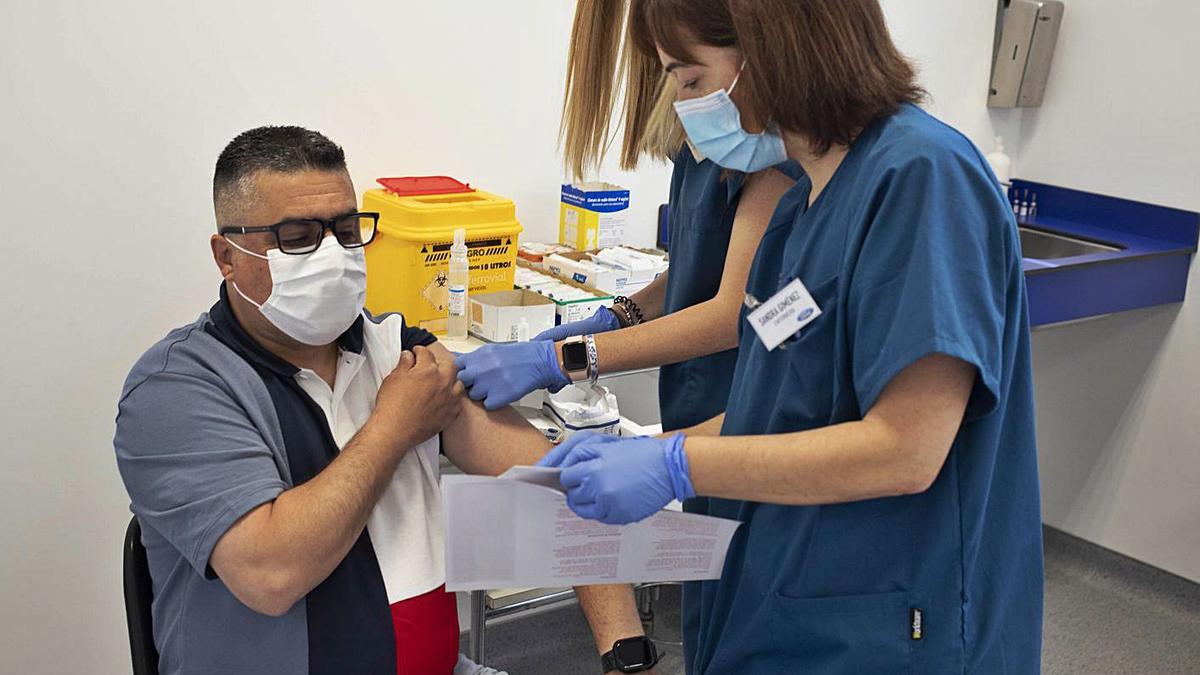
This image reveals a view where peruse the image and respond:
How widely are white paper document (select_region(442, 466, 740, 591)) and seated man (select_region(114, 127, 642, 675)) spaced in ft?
0.74

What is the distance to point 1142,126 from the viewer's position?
317 centimetres

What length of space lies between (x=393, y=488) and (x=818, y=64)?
85 centimetres

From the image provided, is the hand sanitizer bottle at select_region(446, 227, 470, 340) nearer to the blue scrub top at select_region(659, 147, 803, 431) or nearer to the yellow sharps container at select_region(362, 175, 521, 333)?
the yellow sharps container at select_region(362, 175, 521, 333)

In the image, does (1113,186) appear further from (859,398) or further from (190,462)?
(190,462)

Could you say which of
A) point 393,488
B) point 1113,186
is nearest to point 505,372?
point 393,488

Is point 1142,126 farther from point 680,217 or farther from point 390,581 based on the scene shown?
point 390,581

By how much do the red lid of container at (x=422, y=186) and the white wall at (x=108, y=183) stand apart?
0.09 m

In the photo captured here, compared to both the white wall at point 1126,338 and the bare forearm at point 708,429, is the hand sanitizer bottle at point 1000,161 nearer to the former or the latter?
the white wall at point 1126,338

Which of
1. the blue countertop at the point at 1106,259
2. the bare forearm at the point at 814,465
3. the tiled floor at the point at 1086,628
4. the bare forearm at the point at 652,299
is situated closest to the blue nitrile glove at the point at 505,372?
the bare forearm at the point at 652,299

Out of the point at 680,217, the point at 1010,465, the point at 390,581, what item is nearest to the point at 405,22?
the point at 680,217

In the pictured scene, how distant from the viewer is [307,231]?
57.4 inches

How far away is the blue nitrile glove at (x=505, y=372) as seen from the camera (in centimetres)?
160

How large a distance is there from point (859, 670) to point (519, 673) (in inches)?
63.5

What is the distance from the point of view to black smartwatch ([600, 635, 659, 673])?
1.46 m
